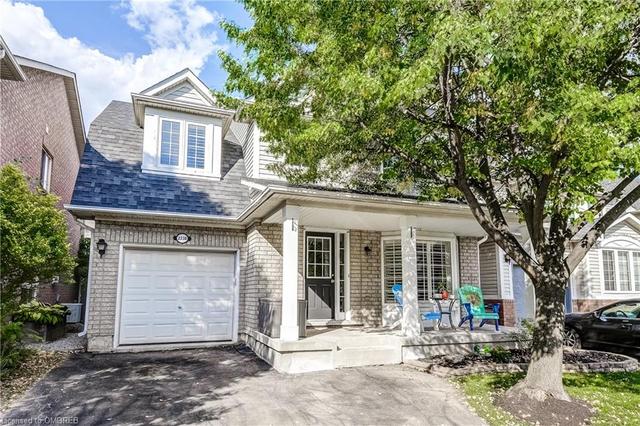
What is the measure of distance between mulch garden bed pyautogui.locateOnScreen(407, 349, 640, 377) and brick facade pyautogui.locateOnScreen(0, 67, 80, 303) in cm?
880

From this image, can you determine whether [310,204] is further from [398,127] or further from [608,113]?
[608,113]

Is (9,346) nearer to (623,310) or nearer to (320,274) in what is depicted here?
(320,274)

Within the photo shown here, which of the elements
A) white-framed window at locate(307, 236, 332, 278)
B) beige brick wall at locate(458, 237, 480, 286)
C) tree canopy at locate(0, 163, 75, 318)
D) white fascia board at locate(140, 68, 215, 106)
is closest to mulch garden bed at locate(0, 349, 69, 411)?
tree canopy at locate(0, 163, 75, 318)

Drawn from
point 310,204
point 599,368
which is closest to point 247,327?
point 310,204

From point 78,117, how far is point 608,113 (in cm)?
1650

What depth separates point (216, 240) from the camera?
10.4 m

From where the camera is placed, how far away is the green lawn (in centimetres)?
516

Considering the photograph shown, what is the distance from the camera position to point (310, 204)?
26.5 feet

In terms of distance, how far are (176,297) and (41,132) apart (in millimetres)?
6342

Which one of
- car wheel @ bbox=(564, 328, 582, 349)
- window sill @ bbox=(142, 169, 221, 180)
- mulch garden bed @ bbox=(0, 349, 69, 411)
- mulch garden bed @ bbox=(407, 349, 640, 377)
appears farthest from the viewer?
window sill @ bbox=(142, 169, 221, 180)

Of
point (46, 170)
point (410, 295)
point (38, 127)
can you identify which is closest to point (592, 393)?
point (410, 295)

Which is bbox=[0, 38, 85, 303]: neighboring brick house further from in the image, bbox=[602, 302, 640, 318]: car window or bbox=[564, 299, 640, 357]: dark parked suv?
bbox=[602, 302, 640, 318]: car window

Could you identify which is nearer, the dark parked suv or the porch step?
the porch step

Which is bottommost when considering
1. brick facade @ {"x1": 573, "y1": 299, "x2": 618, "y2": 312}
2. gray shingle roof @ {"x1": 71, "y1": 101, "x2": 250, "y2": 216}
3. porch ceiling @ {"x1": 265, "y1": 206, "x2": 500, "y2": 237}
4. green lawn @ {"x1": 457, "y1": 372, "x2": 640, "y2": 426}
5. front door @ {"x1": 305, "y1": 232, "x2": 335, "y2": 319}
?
green lawn @ {"x1": 457, "y1": 372, "x2": 640, "y2": 426}
